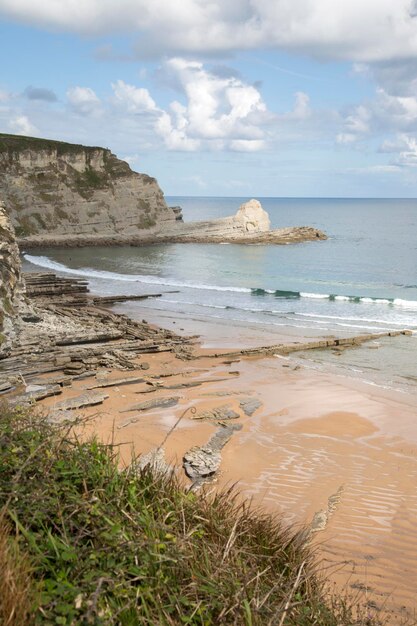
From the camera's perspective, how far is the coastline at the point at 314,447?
8.17 meters

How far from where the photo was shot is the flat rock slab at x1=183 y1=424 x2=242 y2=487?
10266mm

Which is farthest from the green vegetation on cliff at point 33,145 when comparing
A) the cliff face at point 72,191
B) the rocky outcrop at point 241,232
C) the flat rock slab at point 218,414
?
the flat rock slab at point 218,414

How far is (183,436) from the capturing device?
12.1 metres

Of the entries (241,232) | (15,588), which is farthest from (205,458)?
(241,232)

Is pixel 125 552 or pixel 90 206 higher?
pixel 90 206

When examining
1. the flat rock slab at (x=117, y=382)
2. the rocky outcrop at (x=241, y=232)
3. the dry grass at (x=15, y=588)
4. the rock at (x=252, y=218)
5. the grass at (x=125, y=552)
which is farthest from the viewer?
the rock at (x=252, y=218)

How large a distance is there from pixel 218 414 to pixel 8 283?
9274mm

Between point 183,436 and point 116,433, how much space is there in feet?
4.69

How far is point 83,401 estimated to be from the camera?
1360 cm

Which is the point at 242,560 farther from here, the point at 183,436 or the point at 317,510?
the point at 183,436

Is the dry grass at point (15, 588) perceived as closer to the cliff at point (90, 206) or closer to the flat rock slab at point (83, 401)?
the flat rock slab at point (83, 401)

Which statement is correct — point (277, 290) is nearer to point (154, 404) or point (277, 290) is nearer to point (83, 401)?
point (154, 404)

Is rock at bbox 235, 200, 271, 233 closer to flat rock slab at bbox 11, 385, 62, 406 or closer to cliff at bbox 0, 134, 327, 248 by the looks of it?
cliff at bbox 0, 134, 327, 248

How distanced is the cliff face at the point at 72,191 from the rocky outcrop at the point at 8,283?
172ft
